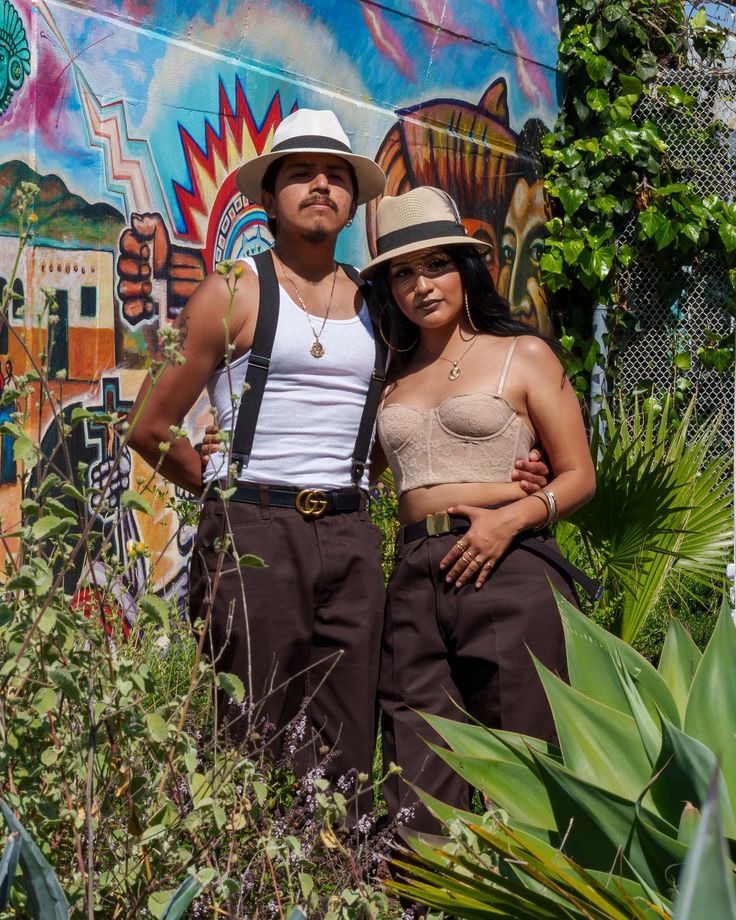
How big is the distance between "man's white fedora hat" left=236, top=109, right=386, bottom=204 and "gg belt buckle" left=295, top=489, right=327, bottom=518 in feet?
3.12

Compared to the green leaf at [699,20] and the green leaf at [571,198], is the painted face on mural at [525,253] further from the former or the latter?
the green leaf at [699,20]

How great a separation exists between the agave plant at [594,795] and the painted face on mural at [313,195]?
1.54 metres

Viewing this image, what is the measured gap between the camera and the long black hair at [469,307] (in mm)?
3514

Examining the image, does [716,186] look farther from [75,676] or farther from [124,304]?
[75,676]

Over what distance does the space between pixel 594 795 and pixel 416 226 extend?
2.04 m

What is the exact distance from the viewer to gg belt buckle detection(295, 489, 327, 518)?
10.7 feet

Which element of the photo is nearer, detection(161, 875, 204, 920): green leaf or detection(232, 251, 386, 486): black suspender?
detection(161, 875, 204, 920): green leaf

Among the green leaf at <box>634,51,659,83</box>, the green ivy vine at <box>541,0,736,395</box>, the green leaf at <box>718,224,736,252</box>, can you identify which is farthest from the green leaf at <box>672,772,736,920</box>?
the green leaf at <box>634,51,659,83</box>

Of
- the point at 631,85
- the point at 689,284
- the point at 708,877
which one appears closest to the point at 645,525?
the point at 689,284

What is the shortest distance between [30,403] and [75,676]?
3234 mm

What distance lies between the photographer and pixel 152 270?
5633mm

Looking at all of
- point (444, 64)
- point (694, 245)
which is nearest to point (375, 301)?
point (444, 64)

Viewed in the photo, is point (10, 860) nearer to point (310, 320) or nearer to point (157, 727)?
point (157, 727)

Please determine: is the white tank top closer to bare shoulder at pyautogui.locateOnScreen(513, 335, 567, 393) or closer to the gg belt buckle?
the gg belt buckle
